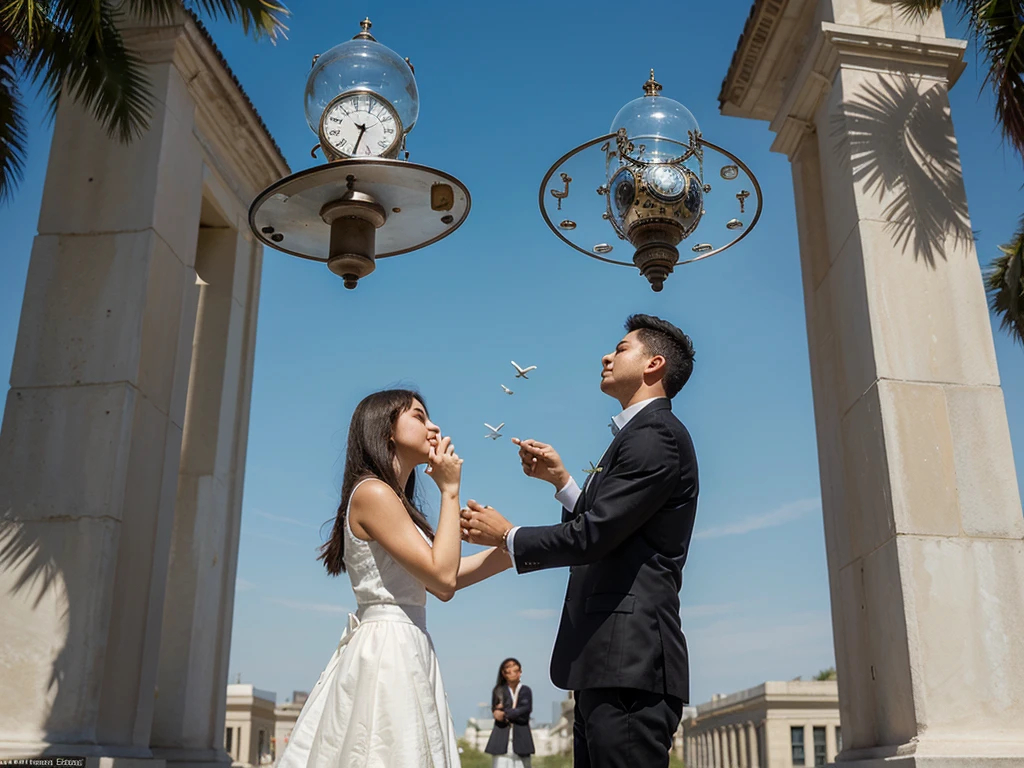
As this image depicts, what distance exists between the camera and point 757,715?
209 feet

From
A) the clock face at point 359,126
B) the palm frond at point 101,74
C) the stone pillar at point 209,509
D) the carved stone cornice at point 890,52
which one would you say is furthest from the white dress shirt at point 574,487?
the stone pillar at point 209,509

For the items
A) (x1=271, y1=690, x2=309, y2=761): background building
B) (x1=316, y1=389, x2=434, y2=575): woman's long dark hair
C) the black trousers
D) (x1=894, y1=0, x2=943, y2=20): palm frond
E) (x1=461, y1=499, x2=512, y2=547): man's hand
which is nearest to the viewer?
the black trousers

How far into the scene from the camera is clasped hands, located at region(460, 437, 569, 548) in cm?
414

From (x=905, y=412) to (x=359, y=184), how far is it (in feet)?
16.5

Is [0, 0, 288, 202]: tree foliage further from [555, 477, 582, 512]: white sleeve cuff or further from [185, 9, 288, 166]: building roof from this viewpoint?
[555, 477, 582, 512]: white sleeve cuff

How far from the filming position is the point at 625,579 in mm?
3951

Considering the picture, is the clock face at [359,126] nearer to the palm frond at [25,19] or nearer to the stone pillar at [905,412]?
the stone pillar at [905,412]

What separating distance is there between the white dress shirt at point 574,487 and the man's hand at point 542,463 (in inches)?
1.3

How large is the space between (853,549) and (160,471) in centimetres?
616

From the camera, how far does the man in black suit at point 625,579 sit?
3754 mm

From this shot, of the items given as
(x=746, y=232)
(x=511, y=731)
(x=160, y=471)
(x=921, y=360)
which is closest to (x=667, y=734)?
(x=746, y=232)

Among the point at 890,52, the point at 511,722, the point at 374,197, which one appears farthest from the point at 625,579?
the point at 511,722

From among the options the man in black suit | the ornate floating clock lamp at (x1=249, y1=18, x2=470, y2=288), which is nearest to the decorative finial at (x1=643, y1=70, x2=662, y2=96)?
the ornate floating clock lamp at (x1=249, y1=18, x2=470, y2=288)

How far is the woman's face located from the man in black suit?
0.31 metres
